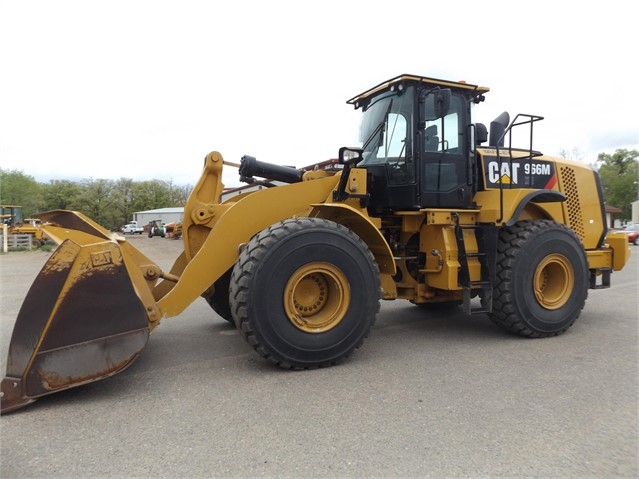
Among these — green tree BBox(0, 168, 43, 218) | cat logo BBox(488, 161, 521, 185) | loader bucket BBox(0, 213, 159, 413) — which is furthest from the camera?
green tree BBox(0, 168, 43, 218)

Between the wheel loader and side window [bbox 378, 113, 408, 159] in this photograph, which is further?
side window [bbox 378, 113, 408, 159]

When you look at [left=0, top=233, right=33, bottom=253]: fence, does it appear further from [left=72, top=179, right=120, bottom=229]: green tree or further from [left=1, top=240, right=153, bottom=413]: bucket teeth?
[left=72, top=179, right=120, bottom=229]: green tree

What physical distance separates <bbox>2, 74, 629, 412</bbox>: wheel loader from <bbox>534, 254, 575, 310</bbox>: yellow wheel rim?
2 centimetres

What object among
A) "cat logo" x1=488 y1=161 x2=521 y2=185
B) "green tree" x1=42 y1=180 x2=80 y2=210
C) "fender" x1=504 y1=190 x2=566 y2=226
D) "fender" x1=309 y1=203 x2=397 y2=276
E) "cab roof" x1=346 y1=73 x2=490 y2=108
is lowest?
"fender" x1=309 y1=203 x2=397 y2=276

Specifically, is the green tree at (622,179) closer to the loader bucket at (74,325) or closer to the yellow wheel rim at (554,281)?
the yellow wheel rim at (554,281)

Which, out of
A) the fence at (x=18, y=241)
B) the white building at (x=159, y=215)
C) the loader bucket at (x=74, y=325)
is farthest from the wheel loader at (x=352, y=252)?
the white building at (x=159, y=215)

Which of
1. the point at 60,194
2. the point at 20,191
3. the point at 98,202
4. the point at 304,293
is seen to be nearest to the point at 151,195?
the point at 98,202

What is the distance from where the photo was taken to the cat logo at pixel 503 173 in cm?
519

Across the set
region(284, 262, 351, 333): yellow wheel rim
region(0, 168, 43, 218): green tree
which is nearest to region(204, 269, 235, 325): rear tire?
region(284, 262, 351, 333): yellow wheel rim

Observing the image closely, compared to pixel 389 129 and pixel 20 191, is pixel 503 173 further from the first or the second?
pixel 20 191

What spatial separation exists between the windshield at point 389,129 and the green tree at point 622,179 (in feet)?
193

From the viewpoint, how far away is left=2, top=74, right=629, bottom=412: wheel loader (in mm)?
3182

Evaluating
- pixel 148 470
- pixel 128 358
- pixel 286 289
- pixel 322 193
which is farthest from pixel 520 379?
pixel 128 358

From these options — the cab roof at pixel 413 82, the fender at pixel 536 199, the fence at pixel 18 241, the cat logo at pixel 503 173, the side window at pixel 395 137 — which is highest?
the cab roof at pixel 413 82
